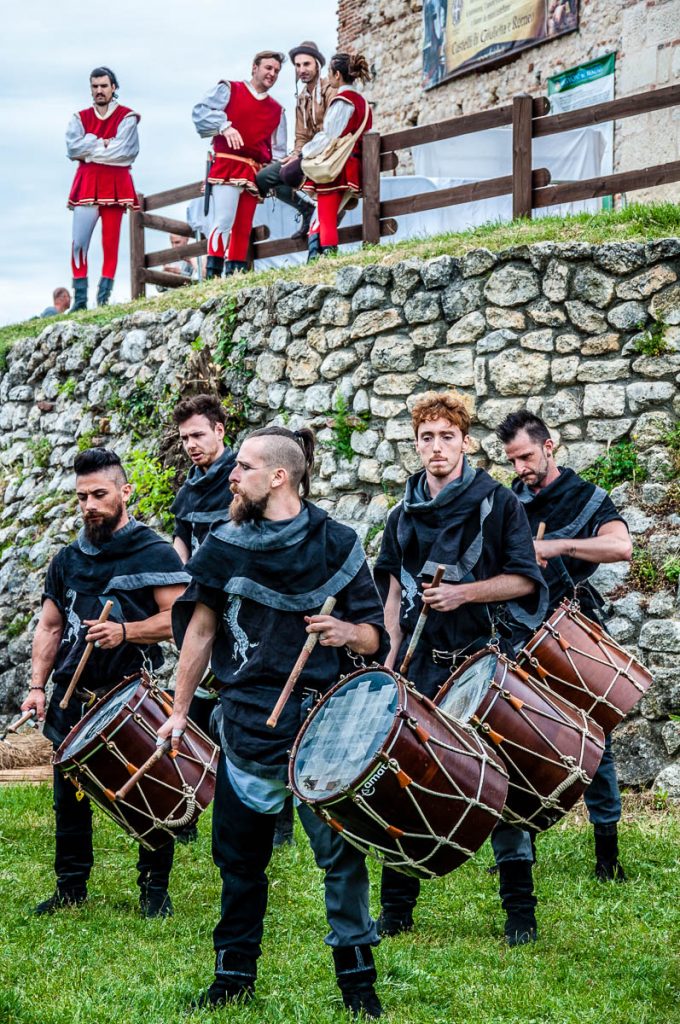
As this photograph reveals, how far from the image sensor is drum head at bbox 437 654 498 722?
12.8 feet

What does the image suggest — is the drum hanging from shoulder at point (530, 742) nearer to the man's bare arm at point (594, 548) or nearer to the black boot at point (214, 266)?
the man's bare arm at point (594, 548)

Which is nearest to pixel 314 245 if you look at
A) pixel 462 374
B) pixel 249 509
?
pixel 462 374

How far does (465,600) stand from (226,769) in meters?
1.06

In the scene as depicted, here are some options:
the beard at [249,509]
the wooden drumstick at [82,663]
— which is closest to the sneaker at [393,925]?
the wooden drumstick at [82,663]

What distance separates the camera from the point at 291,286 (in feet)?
28.3

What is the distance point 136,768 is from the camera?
4.21 metres

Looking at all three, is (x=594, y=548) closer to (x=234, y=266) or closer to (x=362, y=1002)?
(x=362, y=1002)

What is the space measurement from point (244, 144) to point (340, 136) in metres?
1.49

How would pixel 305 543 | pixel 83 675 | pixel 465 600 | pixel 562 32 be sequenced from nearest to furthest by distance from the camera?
pixel 305 543, pixel 465 600, pixel 83 675, pixel 562 32

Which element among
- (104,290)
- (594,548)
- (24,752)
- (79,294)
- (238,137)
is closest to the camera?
(594,548)

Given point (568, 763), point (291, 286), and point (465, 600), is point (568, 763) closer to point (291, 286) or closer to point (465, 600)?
point (465, 600)

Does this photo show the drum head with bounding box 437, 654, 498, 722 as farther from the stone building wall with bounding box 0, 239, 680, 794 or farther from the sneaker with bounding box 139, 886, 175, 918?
the stone building wall with bounding box 0, 239, 680, 794

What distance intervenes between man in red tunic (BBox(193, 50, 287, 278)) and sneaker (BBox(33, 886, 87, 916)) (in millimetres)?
6825

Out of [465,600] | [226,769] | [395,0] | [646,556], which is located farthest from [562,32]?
[226,769]
